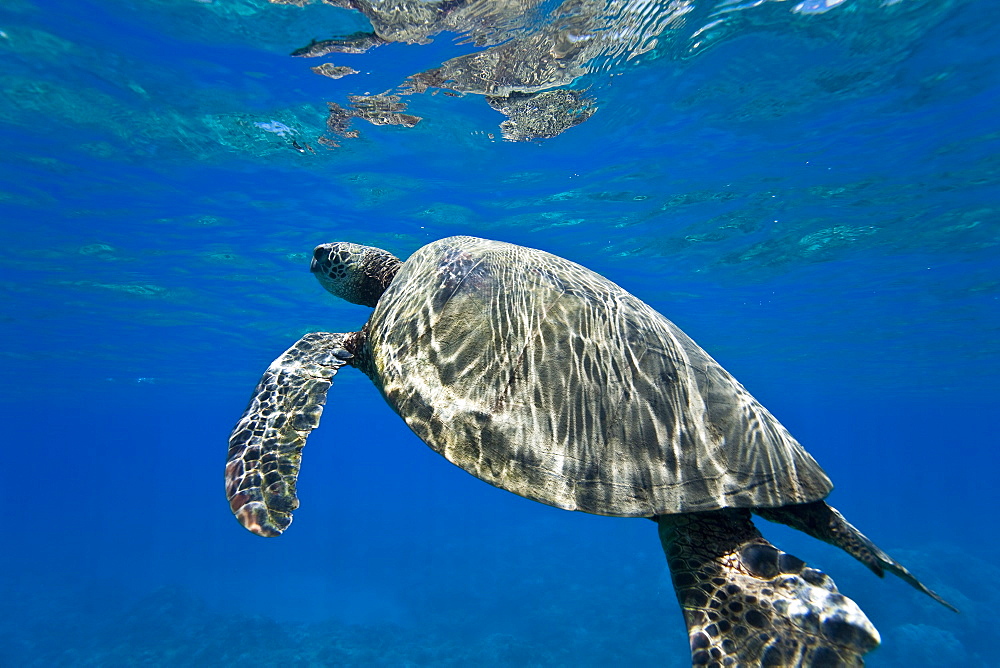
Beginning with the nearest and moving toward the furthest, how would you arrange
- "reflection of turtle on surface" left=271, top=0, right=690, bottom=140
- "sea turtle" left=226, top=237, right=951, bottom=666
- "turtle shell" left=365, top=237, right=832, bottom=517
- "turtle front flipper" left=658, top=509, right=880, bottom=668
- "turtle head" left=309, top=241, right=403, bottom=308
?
"turtle front flipper" left=658, top=509, right=880, bottom=668 < "sea turtle" left=226, top=237, right=951, bottom=666 < "turtle shell" left=365, top=237, right=832, bottom=517 < "turtle head" left=309, top=241, right=403, bottom=308 < "reflection of turtle on surface" left=271, top=0, right=690, bottom=140

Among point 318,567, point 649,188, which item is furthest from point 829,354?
point 318,567

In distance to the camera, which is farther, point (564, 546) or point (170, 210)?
point (564, 546)

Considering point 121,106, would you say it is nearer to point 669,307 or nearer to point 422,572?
point 669,307

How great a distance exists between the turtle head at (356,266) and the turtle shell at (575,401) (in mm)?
1843

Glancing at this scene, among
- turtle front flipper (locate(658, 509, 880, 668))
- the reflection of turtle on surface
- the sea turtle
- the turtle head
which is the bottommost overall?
turtle front flipper (locate(658, 509, 880, 668))

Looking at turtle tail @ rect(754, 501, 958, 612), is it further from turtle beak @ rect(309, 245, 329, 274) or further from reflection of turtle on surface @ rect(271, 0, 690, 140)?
reflection of turtle on surface @ rect(271, 0, 690, 140)

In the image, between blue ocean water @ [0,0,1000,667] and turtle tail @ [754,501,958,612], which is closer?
turtle tail @ [754,501,958,612]

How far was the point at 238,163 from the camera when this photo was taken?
12305 mm

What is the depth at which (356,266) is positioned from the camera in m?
5.78

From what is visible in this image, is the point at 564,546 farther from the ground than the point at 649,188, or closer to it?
closer to it

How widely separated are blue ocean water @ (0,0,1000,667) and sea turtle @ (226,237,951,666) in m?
7.16

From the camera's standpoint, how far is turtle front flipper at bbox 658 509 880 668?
2389 mm

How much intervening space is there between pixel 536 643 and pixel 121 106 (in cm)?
2432

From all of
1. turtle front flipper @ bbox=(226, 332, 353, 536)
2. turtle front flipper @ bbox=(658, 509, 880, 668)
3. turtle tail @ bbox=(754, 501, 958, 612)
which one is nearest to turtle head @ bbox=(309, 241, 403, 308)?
turtle front flipper @ bbox=(226, 332, 353, 536)
